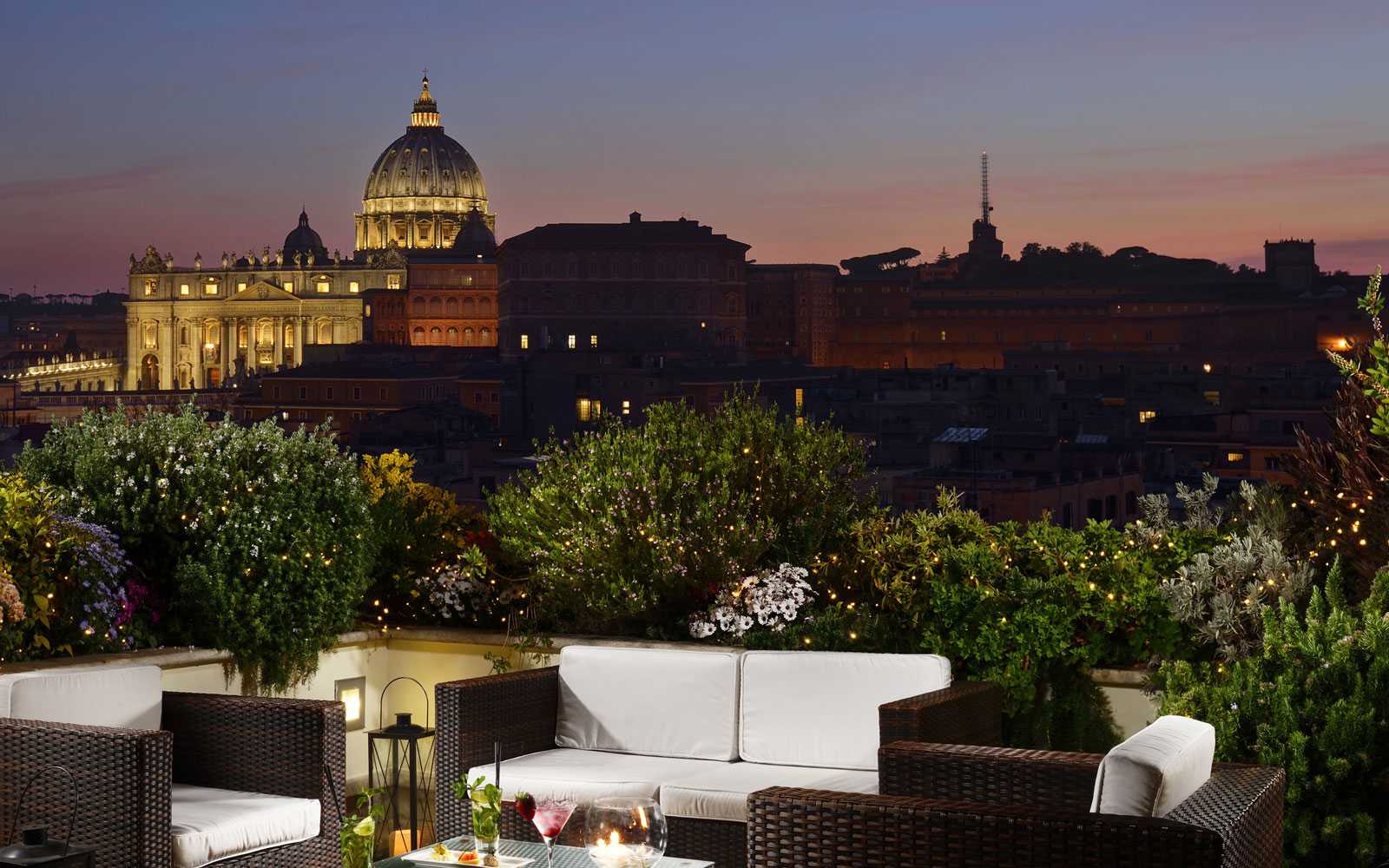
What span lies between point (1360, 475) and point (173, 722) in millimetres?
2767

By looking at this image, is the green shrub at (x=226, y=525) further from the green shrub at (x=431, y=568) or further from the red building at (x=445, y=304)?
the red building at (x=445, y=304)

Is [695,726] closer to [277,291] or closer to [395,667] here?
[395,667]

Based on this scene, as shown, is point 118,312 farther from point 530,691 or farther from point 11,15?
point 530,691

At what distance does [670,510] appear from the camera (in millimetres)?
5043

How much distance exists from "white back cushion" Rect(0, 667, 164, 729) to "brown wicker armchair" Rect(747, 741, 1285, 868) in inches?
60.5

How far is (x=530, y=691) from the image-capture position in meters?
4.17

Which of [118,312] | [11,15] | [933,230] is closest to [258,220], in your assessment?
[118,312]

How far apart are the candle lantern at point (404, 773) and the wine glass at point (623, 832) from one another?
153 cm

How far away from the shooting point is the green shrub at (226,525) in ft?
15.4

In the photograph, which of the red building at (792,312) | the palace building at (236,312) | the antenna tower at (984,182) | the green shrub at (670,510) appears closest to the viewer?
the green shrub at (670,510)

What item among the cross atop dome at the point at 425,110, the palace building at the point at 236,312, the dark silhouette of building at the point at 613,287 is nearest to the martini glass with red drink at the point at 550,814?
the dark silhouette of building at the point at 613,287

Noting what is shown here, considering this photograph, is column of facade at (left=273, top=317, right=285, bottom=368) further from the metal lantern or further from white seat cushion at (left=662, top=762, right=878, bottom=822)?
the metal lantern

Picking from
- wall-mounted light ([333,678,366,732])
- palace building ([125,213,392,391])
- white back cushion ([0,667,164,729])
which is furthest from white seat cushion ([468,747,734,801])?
palace building ([125,213,392,391])

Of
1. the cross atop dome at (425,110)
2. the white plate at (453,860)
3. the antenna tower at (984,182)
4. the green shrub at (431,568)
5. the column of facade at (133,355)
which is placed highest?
the cross atop dome at (425,110)
